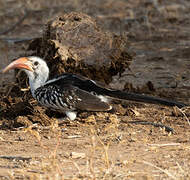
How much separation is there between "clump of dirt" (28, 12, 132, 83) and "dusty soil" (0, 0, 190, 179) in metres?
0.33

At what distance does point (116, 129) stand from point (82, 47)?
1363mm

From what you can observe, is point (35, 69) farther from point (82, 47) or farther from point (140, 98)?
point (140, 98)

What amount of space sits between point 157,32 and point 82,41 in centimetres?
418

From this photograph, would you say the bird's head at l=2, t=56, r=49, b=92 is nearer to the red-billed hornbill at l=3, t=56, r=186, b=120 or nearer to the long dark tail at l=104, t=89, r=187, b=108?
the red-billed hornbill at l=3, t=56, r=186, b=120

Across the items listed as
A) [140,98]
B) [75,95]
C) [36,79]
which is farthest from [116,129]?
[36,79]

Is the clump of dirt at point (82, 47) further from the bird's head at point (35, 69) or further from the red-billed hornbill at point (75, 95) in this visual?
the red-billed hornbill at point (75, 95)

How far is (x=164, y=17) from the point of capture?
11.1m

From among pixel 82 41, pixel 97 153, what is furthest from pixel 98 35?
pixel 97 153

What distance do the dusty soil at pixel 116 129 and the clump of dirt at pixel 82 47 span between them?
1.09 feet

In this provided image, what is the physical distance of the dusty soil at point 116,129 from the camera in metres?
4.25

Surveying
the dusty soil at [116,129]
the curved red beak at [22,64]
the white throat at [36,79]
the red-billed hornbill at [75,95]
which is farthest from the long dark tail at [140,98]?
the curved red beak at [22,64]

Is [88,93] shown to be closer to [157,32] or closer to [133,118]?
[133,118]

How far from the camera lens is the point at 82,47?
6.44 meters

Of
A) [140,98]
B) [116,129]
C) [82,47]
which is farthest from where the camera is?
[82,47]
